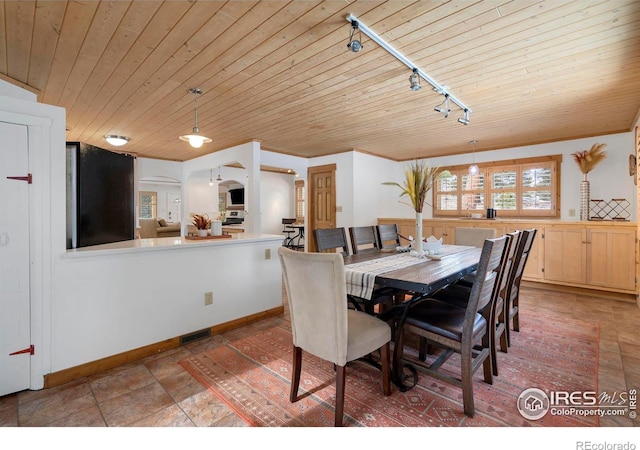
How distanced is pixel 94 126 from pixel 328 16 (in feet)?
13.9

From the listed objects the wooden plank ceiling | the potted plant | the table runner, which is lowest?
the table runner

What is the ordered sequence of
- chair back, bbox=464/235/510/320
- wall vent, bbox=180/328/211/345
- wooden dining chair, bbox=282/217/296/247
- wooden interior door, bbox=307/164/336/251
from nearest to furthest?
chair back, bbox=464/235/510/320 → wall vent, bbox=180/328/211/345 → wooden interior door, bbox=307/164/336/251 → wooden dining chair, bbox=282/217/296/247

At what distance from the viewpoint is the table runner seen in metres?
1.86

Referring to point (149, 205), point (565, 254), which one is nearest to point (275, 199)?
point (149, 205)

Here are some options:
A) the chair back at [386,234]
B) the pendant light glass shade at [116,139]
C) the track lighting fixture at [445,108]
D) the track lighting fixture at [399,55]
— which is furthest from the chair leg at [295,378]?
the pendant light glass shade at [116,139]

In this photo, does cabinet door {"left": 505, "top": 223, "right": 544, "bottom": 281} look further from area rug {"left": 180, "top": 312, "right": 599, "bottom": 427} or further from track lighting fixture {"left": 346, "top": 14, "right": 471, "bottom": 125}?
track lighting fixture {"left": 346, "top": 14, "right": 471, "bottom": 125}

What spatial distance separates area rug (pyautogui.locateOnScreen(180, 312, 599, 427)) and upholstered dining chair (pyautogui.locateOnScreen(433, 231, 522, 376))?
19 centimetres

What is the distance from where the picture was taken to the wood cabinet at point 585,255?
12.8ft

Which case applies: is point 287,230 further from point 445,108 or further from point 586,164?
point 586,164

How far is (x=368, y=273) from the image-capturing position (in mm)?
1899

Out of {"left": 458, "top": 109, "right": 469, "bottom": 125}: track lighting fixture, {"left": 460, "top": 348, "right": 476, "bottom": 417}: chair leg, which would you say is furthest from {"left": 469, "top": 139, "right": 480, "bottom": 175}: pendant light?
{"left": 460, "top": 348, "right": 476, "bottom": 417}: chair leg

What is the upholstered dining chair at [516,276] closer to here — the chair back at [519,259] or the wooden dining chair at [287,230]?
the chair back at [519,259]

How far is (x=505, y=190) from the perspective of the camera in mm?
5457

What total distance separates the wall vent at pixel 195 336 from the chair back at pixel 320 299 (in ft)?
4.69
